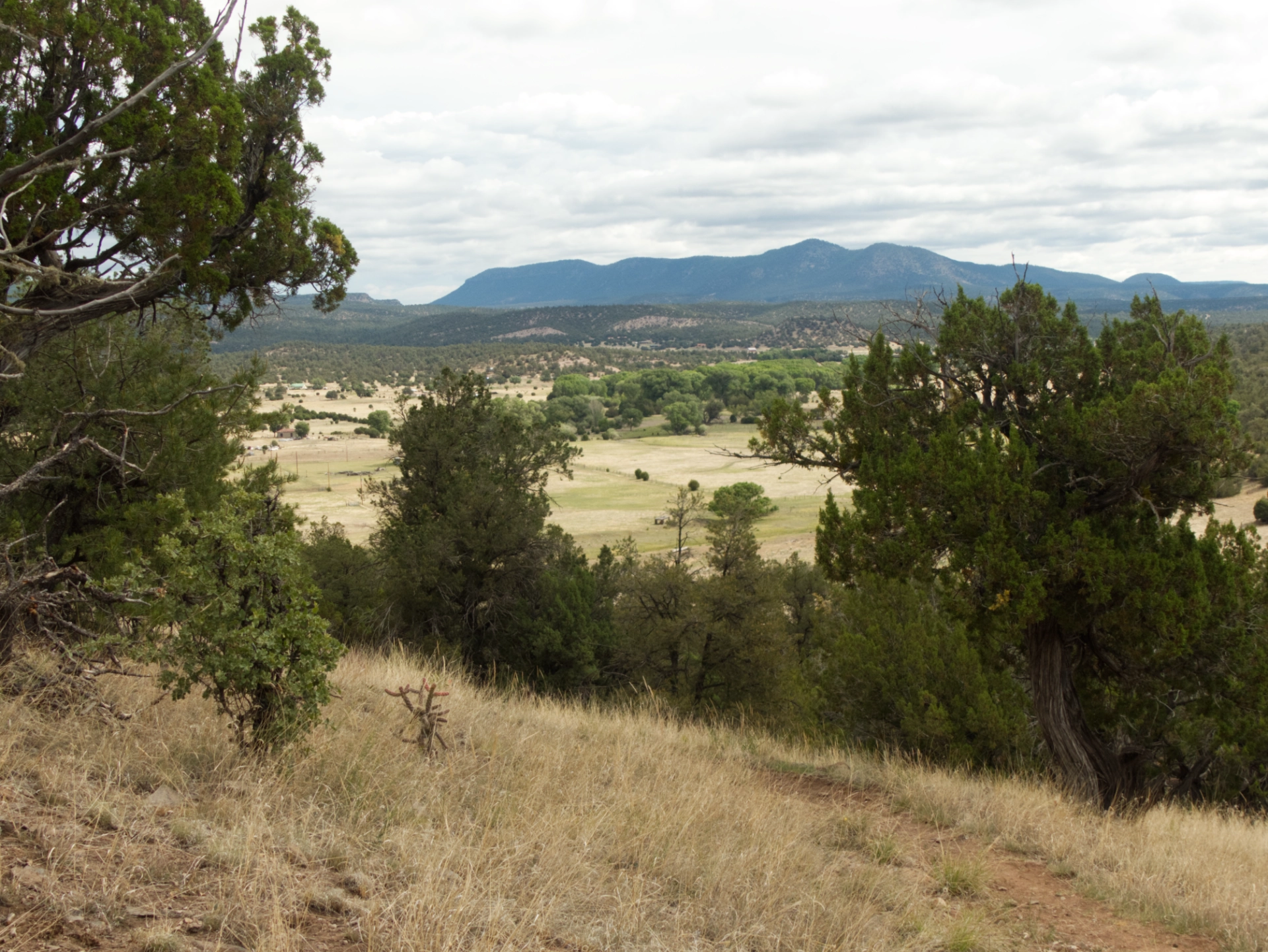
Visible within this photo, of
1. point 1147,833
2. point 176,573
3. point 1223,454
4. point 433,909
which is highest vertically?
point 1223,454

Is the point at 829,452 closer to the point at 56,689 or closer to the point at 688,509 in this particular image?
the point at 56,689

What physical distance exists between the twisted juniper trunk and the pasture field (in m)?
20.2

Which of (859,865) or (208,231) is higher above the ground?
(208,231)

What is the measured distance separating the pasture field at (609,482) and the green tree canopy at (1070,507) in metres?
18.9

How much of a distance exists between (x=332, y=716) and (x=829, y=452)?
742 cm

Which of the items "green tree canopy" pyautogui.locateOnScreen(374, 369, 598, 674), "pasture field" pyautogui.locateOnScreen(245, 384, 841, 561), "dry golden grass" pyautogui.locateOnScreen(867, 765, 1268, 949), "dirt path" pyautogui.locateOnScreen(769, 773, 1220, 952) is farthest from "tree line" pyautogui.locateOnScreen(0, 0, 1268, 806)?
"pasture field" pyautogui.locateOnScreen(245, 384, 841, 561)

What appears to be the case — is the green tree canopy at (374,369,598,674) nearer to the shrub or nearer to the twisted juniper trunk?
the twisted juniper trunk

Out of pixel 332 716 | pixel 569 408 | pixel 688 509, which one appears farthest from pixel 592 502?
pixel 332 716

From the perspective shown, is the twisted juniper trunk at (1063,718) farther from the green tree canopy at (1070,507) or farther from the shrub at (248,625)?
the shrub at (248,625)

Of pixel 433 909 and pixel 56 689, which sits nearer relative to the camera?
pixel 433 909

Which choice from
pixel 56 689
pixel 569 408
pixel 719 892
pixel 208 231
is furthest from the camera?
pixel 569 408

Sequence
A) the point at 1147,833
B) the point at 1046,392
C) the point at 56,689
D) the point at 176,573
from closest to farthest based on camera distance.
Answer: the point at 176,573 → the point at 56,689 → the point at 1147,833 → the point at 1046,392

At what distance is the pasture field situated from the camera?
53.2 m

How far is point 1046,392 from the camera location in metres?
10.5
